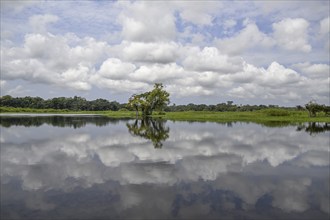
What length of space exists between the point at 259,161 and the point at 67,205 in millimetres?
16679

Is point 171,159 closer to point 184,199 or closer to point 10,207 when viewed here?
point 184,199

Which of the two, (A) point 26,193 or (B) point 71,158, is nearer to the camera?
(A) point 26,193

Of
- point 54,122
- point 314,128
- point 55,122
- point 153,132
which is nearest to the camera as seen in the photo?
point 153,132

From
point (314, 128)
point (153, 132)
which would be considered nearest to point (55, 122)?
point (153, 132)

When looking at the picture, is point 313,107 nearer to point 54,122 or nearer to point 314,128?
point 314,128

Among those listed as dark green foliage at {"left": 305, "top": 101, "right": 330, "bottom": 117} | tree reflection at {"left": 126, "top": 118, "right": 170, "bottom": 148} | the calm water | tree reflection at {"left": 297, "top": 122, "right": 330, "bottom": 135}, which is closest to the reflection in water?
tree reflection at {"left": 126, "top": 118, "right": 170, "bottom": 148}

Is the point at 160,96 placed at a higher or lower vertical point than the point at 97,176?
higher

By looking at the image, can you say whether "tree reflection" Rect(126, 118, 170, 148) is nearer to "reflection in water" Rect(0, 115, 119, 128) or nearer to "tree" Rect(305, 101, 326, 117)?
"reflection in water" Rect(0, 115, 119, 128)

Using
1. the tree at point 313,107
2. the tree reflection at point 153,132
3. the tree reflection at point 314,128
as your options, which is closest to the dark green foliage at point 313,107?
the tree at point 313,107

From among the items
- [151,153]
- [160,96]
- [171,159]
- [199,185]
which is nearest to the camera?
[199,185]

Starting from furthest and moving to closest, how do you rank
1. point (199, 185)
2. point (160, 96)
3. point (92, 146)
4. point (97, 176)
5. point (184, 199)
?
1. point (160, 96)
2. point (92, 146)
3. point (97, 176)
4. point (199, 185)
5. point (184, 199)

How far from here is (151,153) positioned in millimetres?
27703

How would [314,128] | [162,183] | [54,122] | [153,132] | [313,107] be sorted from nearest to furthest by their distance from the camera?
[162,183] < [153,132] < [314,128] < [54,122] < [313,107]

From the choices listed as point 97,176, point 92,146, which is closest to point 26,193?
point 97,176
